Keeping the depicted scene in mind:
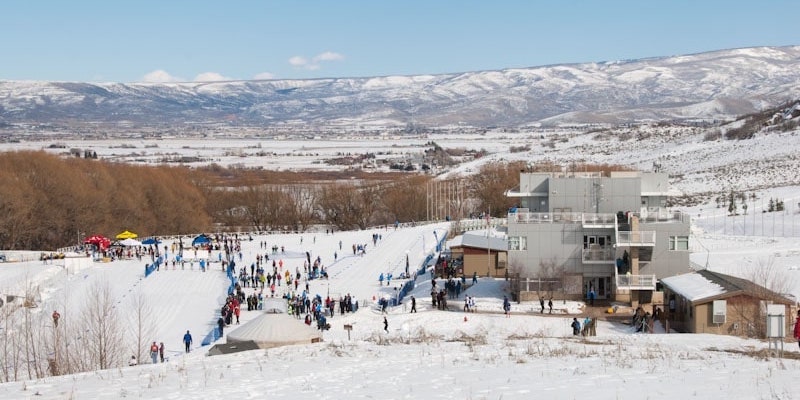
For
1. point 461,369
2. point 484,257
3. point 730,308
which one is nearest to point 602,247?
point 484,257

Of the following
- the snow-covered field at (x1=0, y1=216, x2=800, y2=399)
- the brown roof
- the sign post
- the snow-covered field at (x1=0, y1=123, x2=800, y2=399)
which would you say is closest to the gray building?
the snow-covered field at (x1=0, y1=123, x2=800, y2=399)

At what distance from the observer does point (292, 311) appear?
91.2 ft

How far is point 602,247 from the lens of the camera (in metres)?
30.5

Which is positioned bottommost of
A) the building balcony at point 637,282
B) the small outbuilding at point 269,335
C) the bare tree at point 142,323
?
the bare tree at point 142,323

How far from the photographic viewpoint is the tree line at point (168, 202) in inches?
2484

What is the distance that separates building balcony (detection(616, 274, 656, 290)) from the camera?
94.9ft

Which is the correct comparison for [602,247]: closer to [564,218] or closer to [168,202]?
[564,218]

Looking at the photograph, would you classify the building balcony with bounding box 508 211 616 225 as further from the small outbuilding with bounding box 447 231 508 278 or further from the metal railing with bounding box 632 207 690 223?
the small outbuilding with bounding box 447 231 508 278

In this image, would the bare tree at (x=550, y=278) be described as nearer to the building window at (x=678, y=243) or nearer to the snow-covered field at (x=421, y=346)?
the snow-covered field at (x=421, y=346)

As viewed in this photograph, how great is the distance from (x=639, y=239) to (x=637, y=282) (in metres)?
1.41

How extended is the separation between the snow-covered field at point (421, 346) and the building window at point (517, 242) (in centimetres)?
167

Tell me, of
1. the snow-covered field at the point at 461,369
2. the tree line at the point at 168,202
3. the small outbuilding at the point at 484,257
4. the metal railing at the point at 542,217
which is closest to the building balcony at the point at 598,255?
the metal railing at the point at 542,217

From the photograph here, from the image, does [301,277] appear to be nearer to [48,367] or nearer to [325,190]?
[48,367]

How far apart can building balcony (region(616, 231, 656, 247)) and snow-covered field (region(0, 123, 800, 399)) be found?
2.53 metres
